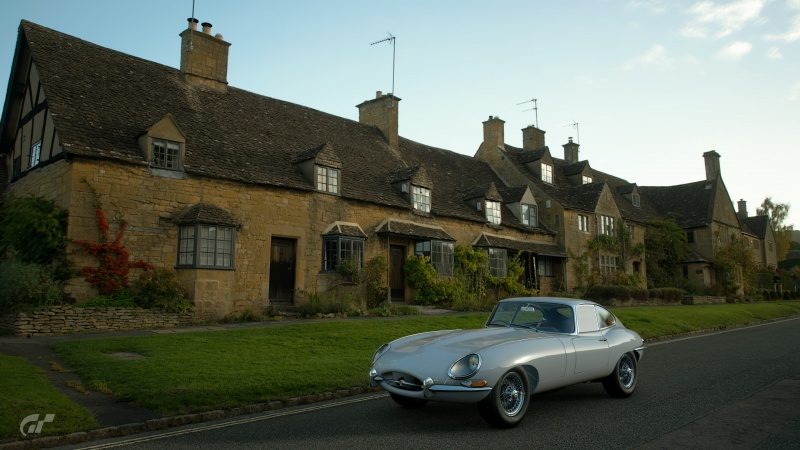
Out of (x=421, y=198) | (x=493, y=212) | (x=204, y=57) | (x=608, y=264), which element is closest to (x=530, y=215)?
(x=493, y=212)

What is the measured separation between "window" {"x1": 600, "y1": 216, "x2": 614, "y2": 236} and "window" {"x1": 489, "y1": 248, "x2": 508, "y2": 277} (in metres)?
9.87

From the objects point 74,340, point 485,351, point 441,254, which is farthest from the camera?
point 441,254

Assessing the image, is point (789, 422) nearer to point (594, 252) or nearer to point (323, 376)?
point (323, 376)

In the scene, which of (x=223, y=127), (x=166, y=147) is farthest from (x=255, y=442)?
(x=223, y=127)

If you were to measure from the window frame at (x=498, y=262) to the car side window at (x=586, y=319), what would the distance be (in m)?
18.4

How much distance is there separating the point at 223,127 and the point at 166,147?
386 centimetres

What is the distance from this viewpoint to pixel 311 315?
59.7 feet

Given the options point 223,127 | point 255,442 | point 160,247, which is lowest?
point 255,442

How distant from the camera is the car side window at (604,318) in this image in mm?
8355

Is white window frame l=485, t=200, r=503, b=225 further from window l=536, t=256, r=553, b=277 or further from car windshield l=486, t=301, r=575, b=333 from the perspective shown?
car windshield l=486, t=301, r=575, b=333

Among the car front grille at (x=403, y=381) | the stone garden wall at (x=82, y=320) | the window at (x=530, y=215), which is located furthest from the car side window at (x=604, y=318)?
the window at (x=530, y=215)

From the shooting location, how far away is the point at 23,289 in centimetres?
1372

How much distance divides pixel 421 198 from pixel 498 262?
207 inches

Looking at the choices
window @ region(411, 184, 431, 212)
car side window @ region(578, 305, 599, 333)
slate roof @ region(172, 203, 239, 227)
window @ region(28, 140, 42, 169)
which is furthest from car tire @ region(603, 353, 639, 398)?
window @ region(28, 140, 42, 169)
